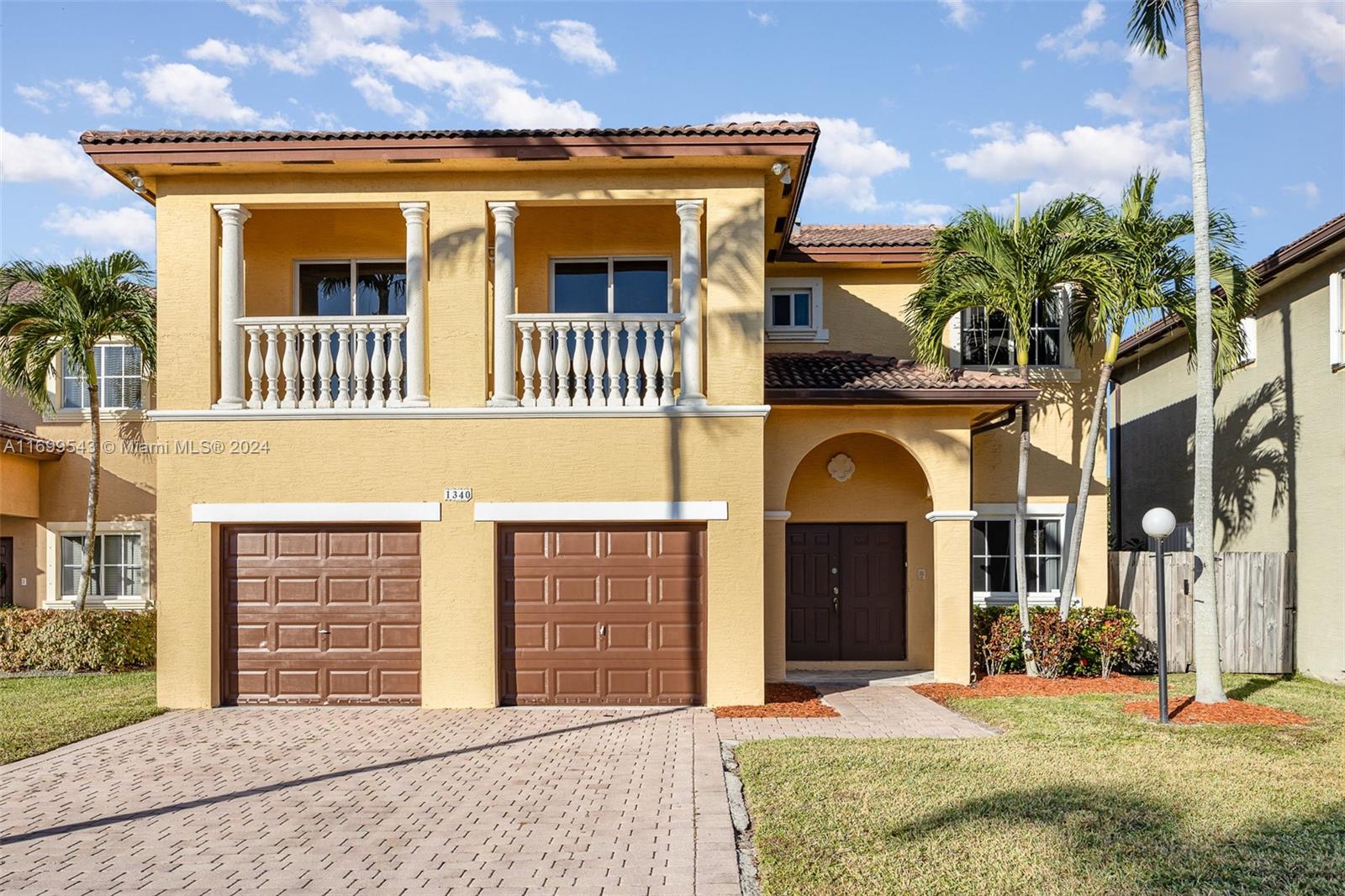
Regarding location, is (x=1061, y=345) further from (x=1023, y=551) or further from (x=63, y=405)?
(x=63, y=405)

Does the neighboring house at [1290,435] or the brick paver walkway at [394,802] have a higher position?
the neighboring house at [1290,435]

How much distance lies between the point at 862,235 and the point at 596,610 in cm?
785

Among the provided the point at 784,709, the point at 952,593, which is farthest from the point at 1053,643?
the point at 784,709

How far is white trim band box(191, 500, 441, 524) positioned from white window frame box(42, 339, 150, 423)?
5716 mm

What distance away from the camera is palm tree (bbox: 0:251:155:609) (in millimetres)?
14570

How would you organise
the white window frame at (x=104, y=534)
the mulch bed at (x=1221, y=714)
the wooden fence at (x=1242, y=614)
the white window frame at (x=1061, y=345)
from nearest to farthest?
the mulch bed at (x=1221, y=714), the wooden fence at (x=1242, y=614), the white window frame at (x=1061, y=345), the white window frame at (x=104, y=534)

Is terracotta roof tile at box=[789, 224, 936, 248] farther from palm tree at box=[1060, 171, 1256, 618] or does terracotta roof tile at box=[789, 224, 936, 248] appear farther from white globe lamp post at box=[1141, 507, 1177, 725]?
white globe lamp post at box=[1141, 507, 1177, 725]

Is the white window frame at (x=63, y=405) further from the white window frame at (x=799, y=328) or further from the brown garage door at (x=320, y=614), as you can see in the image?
the white window frame at (x=799, y=328)

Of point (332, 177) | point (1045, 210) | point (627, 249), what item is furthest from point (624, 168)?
point (1045, 210)

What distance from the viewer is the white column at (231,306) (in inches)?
470

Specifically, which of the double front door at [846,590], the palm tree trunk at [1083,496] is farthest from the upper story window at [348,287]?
the palm tree trunk at [1083,496]

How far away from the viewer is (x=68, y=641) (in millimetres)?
14406

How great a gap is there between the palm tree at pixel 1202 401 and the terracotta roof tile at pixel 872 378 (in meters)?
2.05

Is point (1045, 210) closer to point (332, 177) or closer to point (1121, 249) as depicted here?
A: point (1121, 249)
